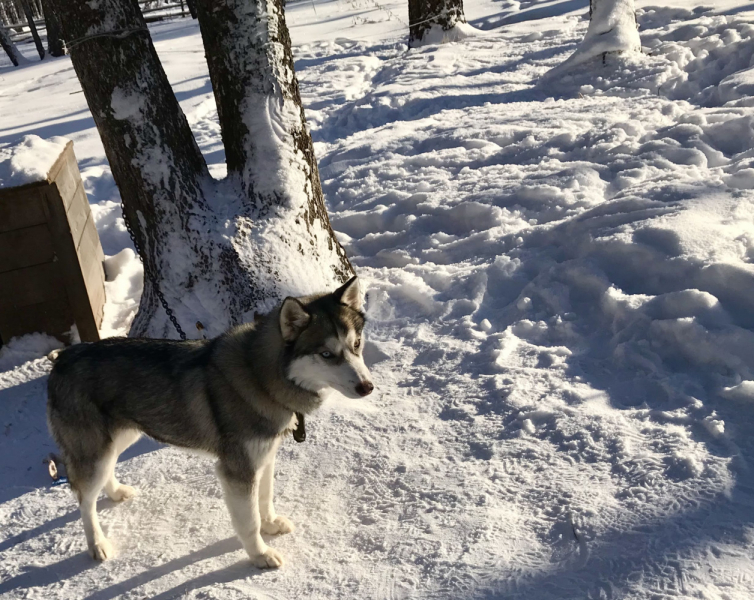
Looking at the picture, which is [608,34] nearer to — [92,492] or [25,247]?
[25,247]

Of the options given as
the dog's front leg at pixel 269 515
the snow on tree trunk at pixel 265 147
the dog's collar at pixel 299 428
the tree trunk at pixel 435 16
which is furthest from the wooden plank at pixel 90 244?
the tree trunk at pixel 435 16

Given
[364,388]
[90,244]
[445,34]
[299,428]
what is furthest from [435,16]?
[364,388]

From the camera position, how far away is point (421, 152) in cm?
788

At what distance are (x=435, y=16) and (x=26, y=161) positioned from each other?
1110 cm

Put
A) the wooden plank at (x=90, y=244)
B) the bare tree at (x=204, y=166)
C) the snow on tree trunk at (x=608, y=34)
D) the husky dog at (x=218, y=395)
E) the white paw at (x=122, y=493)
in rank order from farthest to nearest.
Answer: the snow on tree trunk at (x=608, y=34)
the wooden plank at (x=90, y=244)
the bare tree at (x=204, y=166)
the white paw at (x=122, y=493)
the husky dog at (x=218, y=395)

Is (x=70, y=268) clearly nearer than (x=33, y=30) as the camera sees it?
Yes

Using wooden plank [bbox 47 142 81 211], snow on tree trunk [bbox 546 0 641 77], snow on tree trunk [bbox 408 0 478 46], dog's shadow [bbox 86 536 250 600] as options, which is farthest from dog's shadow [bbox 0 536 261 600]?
snow on tree trunk [bbox 408 0 478 46]

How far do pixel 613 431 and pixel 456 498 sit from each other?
92cm

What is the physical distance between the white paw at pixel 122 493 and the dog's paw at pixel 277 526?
0.88m

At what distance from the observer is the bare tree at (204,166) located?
14.8ft

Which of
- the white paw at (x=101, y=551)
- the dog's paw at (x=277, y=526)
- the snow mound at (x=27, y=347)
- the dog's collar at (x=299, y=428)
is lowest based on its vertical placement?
the dog's paw at (x=277, y=526)

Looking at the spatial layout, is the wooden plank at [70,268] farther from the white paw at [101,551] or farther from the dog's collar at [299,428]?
the dog's collar at [299,428]

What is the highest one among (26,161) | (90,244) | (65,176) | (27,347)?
(26,161)

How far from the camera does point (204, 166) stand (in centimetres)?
500
